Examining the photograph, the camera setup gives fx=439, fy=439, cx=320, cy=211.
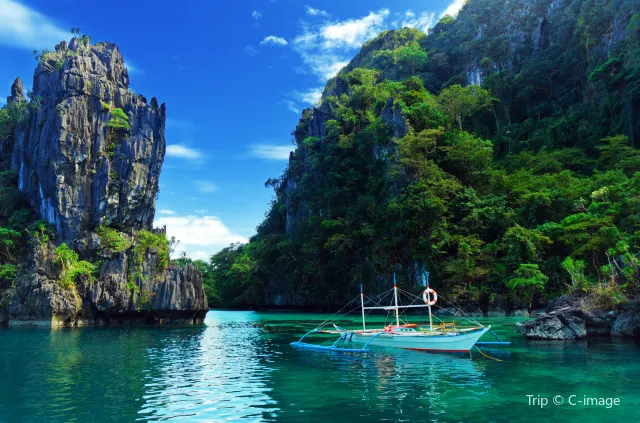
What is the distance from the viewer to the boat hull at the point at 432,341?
19.4 m

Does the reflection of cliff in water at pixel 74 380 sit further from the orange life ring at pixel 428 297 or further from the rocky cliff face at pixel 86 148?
the rocky cliff face at pixel 86 148

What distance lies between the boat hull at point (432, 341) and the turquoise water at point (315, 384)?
86cm

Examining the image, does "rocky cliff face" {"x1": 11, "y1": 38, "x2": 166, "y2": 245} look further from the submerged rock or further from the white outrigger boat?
the submerged rock

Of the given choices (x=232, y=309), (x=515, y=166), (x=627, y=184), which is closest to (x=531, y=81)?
(x=515, y=166)

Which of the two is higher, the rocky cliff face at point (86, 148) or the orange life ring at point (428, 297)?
the rocky cliff face at point (86, 148)

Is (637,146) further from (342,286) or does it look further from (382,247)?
(342,286)

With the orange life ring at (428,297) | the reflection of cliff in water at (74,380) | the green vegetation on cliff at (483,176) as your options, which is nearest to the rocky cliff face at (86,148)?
the green vegetation on cliff at (483,176)

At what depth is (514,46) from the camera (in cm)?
7181

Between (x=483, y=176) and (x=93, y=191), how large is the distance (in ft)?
142

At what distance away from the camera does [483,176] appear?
1989 inches

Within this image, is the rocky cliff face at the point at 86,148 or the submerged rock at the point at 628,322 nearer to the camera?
the submerged rock at the point at 628,322

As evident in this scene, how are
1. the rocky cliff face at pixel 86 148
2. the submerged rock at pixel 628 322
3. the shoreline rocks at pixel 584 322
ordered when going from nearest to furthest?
the submerged rock at pixel 628 322 < the shoreline rocks at pixel 584 322 < the rocky cliff face at pixel 86 148

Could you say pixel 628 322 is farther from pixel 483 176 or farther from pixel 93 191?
pixel 93 191

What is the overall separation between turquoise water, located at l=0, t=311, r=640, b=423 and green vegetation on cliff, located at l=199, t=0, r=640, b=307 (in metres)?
11.3
